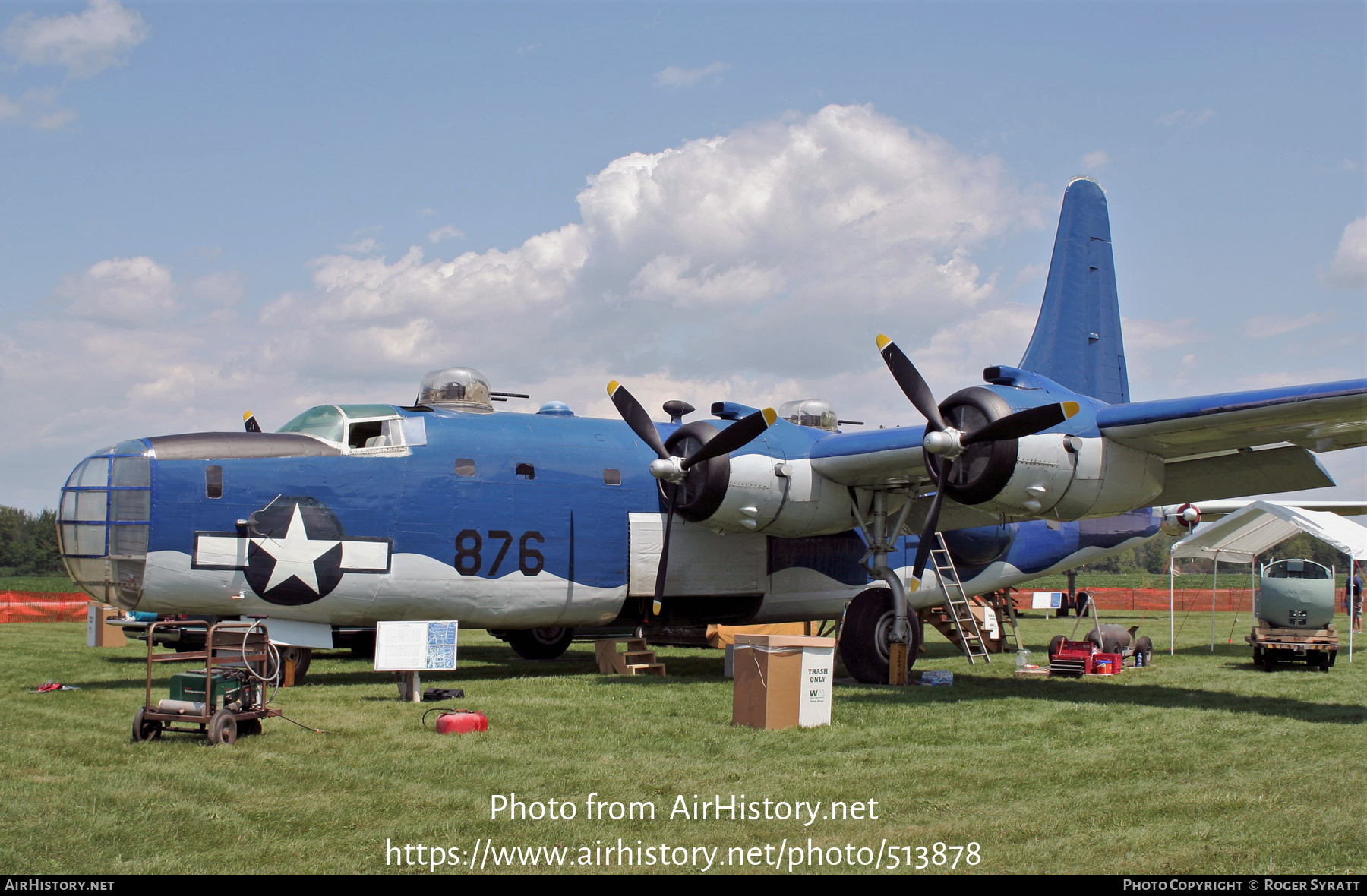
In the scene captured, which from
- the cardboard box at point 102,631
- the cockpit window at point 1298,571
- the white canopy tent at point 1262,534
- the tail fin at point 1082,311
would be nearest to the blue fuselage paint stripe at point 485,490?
the tail fin at point 1082,311

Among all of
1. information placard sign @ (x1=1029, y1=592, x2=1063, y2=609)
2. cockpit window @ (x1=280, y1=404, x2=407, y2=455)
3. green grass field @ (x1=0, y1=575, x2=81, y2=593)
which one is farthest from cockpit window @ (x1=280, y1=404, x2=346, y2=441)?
green grass field @ (x1=0, y1=575, x2=81, y2=593)

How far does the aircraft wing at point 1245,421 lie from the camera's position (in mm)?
11055

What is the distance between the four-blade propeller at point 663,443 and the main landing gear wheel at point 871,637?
8.71ft

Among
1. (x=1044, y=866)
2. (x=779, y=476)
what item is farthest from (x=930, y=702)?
(x=1044, y=866)

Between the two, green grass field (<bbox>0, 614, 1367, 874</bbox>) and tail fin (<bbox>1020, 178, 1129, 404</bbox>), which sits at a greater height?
tail fin (<bbox>1020, 178, 1129, 404</bbox>)

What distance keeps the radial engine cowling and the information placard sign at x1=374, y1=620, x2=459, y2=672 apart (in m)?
3.64

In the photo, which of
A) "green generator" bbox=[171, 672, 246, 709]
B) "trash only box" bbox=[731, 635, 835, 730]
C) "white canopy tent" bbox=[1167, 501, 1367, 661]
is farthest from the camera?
"white canopy tent" bbox=[1167, 501, 1367, 661]

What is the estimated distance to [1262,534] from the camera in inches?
845

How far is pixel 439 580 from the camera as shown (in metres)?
13.3

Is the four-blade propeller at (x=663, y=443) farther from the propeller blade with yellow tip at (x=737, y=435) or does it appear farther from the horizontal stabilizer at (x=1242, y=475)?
the horizontal stabilizer at (x=1242, y=475)

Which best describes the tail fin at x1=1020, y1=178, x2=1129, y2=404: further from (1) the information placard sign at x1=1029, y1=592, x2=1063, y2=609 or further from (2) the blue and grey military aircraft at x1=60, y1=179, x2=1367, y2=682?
(1) the information placard sign at x1=1029, y1=592, x2=1063, y2=609

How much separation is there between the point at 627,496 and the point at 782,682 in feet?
17.1

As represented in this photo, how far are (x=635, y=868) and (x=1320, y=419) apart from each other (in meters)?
9.54

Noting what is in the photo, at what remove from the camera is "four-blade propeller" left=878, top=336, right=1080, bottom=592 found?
11898mm
